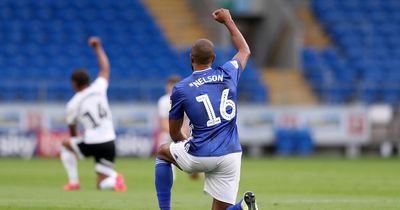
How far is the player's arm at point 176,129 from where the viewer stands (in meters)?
10.6

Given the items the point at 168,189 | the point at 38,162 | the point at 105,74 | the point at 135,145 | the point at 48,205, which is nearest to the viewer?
the point at 168,189

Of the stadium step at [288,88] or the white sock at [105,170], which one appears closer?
the white sock at [105,170]

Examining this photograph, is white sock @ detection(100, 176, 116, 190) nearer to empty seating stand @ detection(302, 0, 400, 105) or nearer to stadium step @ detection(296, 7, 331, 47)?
empty seating stand @ detection(302, 0, 400, 105)

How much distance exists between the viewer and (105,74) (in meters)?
17.5

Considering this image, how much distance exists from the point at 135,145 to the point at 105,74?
1263cm

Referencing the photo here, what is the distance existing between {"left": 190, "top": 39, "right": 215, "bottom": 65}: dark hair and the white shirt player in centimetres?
695

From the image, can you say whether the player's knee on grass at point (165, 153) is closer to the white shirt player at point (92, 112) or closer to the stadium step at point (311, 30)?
the white shirt player at point (92, 112)

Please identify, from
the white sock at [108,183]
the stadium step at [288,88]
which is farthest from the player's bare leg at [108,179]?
the stadium step at [288,88]

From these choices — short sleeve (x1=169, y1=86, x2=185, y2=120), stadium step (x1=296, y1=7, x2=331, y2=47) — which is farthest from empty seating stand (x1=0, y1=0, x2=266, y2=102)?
short sleeve (x1=169, y1=86, x2=185, y2=120)

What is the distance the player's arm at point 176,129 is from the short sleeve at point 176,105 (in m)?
0.06

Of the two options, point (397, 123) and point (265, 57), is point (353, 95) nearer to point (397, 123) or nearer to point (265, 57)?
point (397, 123)

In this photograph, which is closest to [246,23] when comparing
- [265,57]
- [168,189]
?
[265,57]

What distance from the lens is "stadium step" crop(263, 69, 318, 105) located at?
33547 millimetres

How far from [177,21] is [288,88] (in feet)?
16.5
